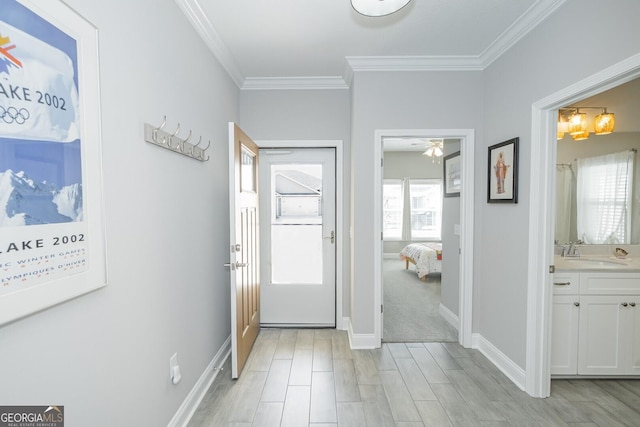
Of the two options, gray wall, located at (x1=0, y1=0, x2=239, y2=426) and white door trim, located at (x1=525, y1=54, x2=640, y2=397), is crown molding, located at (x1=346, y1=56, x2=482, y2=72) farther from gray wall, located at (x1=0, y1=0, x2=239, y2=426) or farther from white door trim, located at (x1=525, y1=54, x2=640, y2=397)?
gray wall, located at (x1=0, y1=0, x2=239, y2=426)

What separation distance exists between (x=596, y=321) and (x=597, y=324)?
0.02 m

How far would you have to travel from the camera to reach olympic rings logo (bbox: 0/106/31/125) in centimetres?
84

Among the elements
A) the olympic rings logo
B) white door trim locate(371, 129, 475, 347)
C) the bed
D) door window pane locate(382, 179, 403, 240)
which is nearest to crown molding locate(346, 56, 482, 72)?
white door trim locate(371, 129, 475, 347)

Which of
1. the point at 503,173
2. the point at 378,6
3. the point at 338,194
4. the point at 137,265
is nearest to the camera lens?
the point at 137,265

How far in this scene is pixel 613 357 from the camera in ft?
7.69

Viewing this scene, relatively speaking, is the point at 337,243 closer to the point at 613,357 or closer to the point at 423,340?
the point at 423,340

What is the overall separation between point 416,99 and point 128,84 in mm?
2390

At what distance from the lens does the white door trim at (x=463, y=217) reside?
9.57ft

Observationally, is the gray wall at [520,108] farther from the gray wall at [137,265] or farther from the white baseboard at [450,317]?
the gray wall at [137,265]

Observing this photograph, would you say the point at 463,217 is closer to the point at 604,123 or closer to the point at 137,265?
the point at 604,123

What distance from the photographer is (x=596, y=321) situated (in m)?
2.33

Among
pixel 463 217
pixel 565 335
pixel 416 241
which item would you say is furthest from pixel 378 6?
pixel 416 241

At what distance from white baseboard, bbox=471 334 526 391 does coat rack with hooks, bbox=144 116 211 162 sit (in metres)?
2.88

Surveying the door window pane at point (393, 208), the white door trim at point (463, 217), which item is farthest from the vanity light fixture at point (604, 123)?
the door window pane at point (393, 208)
